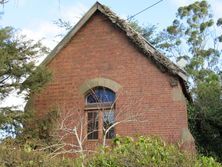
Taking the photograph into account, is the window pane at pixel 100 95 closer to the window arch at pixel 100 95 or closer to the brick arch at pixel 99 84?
the window arch at pixel 100 95

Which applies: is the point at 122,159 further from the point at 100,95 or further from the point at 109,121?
the point at 100,95

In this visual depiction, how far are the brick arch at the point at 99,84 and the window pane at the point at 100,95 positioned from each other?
0.69 ft

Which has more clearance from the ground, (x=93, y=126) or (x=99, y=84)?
(x=99, y=84)

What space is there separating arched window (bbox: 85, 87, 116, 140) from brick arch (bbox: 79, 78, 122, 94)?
6.9 inches

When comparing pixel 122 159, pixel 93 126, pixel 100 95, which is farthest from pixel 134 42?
pixel 122 159

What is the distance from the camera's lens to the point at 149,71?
16.9m

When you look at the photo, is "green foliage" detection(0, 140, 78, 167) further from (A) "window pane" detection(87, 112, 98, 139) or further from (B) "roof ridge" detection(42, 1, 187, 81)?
(B) "roof ridge" detection(42, 1, 187, 81)

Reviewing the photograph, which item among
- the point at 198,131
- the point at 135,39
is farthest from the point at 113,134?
the point at 198,131

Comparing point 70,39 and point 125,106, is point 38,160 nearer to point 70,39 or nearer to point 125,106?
point 125,106

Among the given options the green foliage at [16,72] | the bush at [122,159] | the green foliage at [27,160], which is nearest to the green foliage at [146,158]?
the bush at [122,159]

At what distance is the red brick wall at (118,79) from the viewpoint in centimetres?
1617

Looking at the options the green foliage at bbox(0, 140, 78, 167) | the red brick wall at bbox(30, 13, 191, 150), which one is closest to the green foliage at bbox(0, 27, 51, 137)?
the red brick wall at bbox(30, 13, 191, 150)

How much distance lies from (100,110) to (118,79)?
4.51 feet

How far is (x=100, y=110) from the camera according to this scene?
17000 mm
